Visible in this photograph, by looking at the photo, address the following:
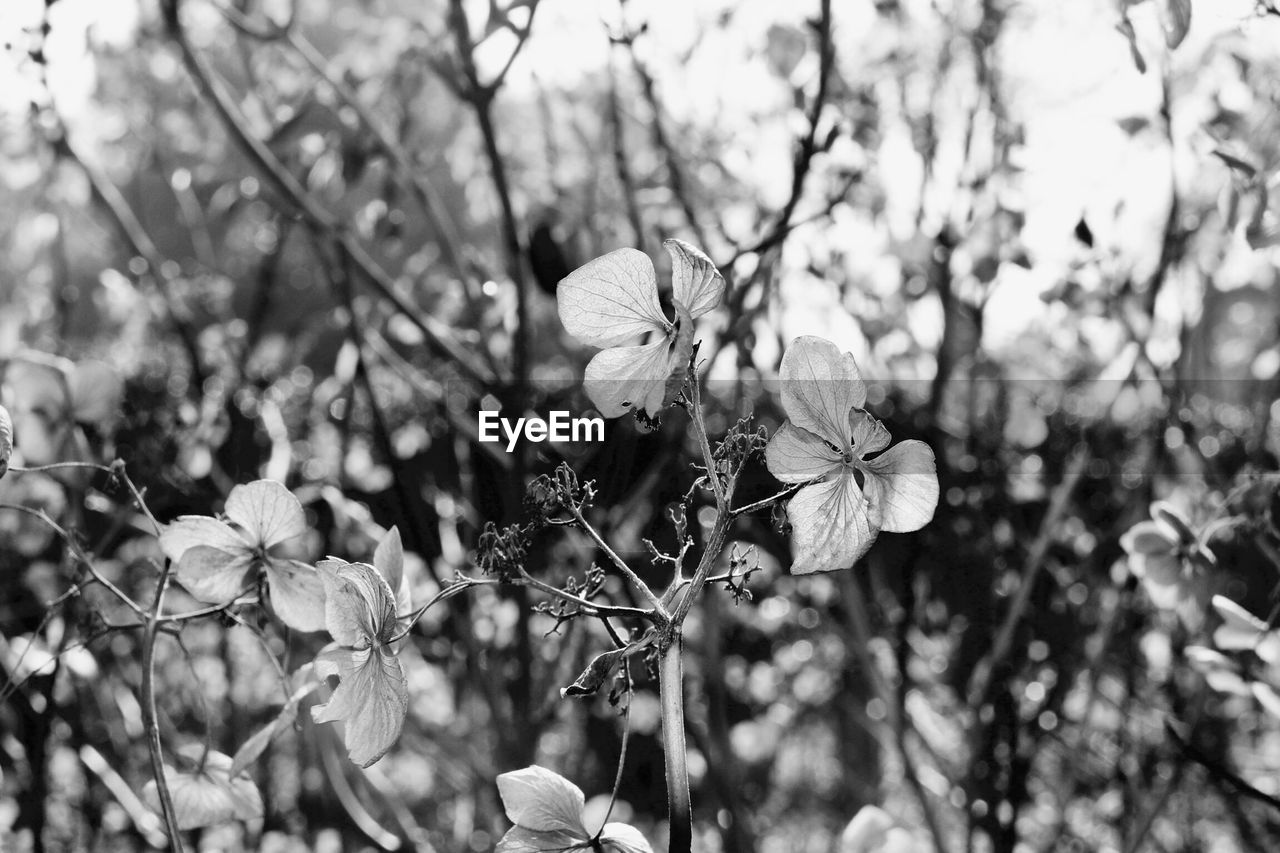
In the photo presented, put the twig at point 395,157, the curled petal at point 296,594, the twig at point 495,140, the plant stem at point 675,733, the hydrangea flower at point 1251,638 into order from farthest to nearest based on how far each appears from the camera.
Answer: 1. the twig at point 395,157
2. the twig at point 495,140
3. the hydrangea flower at point 1251,638
4. the curled petal at point 296,594
5. the plant stem at point 675,733

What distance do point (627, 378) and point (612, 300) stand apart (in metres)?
0.02

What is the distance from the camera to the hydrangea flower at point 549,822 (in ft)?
0.98

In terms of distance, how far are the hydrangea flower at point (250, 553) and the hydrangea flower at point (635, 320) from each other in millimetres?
126

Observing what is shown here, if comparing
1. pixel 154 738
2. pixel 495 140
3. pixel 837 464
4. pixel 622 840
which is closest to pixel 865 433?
pixel 837 464

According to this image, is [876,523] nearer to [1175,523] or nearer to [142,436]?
[1175,523]

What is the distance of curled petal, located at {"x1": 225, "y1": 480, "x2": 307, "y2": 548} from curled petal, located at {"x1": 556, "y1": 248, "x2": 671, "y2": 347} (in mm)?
125

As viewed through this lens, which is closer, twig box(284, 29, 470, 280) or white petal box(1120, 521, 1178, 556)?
white petal box(1120, 521, 1178, 556)

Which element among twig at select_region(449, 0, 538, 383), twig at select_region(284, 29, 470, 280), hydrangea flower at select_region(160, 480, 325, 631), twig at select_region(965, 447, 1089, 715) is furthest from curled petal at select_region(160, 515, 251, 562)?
twig at select_region(965, 447, 1089, 715)

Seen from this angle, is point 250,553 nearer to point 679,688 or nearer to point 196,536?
point 196,536

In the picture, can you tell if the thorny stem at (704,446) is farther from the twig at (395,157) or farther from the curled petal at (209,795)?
the twig at (395,157)

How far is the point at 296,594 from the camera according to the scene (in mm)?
376

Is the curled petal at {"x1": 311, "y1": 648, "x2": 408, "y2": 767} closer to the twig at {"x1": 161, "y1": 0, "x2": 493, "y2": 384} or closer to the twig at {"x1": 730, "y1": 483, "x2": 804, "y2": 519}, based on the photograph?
the twig at {"x1": 730, "y1": 483, "x2": 804, "y2": 519}

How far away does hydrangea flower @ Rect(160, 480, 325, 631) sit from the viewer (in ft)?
1.19

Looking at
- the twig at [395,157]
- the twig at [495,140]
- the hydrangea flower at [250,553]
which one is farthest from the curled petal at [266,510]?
the twig at [395,157]
